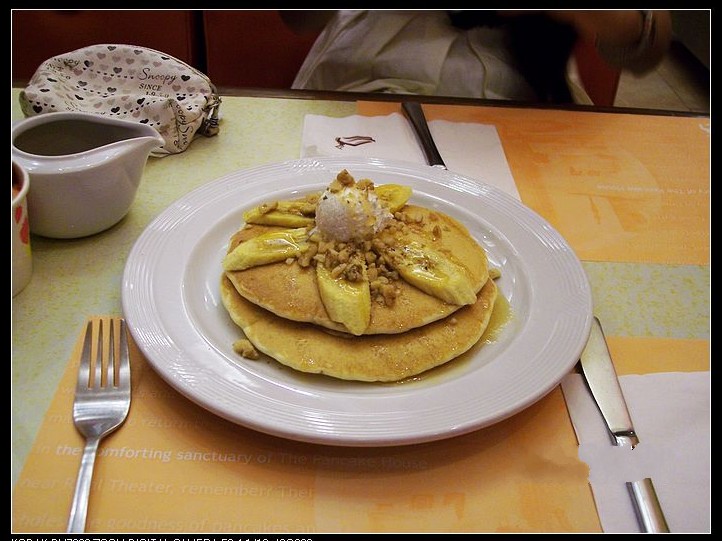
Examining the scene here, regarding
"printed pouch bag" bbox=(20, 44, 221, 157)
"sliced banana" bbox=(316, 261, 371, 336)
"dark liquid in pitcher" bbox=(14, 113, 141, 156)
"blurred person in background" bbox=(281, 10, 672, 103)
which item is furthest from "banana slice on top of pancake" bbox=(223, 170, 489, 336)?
"blurred person in background" bbox=(281, 10, 672, 103)

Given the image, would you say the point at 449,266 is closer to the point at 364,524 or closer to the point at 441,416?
the point at 441,416

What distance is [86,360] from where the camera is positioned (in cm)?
78

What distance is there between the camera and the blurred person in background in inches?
66.0

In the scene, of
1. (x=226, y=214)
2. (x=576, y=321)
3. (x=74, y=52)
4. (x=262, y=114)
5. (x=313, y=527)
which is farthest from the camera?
(x=262, y=114)

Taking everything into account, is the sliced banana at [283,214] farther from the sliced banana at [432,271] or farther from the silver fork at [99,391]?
the silver fork at [99,391]

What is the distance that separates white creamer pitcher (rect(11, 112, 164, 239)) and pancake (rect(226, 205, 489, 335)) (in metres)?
0.23

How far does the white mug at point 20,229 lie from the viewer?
82 cm

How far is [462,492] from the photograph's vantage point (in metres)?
0.69

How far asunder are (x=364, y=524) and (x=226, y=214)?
62 cm

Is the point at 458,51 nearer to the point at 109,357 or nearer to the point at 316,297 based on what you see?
the point at 316,297

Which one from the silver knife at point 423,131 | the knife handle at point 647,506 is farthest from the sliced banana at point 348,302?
the silver knife at point 423,131

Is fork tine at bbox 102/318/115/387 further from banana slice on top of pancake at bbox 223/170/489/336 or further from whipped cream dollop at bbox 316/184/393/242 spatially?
whipped cream dollop at bbox 316/184/393/242

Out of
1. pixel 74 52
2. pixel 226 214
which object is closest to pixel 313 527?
pixel 226 214

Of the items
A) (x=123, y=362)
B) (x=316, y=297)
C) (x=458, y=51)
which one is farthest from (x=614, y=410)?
(x=458, y=51)
